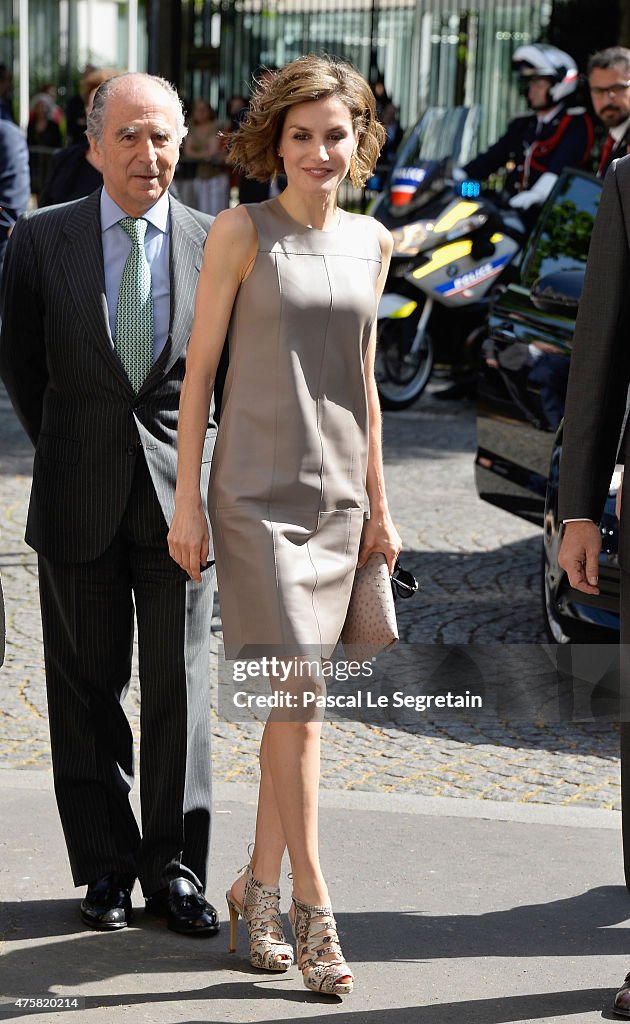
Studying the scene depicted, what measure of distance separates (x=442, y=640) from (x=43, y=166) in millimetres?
16754

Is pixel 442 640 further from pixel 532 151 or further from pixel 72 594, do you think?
pixel 532 151

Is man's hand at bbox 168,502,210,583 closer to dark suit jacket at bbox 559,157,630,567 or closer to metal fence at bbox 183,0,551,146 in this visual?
dark suit jacket at bbox 559,157,630,567

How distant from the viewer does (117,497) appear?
373 cm

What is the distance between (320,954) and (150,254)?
1.61 m

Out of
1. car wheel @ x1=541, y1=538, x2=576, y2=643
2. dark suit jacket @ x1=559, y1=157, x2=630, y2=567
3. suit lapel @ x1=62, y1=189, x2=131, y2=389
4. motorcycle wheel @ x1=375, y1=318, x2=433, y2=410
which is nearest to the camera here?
dark suit jacket @ x1=559, y1=157, x2=630, y2=567

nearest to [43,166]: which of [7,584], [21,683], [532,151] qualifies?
[532,151]

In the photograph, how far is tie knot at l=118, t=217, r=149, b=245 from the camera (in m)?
3.76

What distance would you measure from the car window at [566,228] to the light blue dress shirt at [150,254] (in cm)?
340

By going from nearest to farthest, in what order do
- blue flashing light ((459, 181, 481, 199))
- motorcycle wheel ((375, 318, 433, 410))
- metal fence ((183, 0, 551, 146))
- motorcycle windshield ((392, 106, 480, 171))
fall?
motorcycle wheel ((375, 318, 433, 410)) → blue flashing light ((459, 181, 481, 199)) → motorcycle windshield ((392, 106, 480, 171)) → metal fence ((183, 0, 551, 146))

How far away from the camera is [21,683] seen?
5680 millimetres

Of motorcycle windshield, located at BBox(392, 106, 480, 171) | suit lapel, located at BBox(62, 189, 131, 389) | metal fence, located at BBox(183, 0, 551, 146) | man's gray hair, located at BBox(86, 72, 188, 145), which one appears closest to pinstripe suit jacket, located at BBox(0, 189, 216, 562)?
suit lapel, located at BBox(62, 189, 131, 389)

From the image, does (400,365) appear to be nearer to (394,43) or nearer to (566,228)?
(566,228)

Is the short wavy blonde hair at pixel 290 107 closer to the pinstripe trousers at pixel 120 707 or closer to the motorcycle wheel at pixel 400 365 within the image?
the pinstripe trousers at pixel 120 707

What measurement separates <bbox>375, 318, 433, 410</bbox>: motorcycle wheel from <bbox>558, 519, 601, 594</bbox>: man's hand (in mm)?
7976
